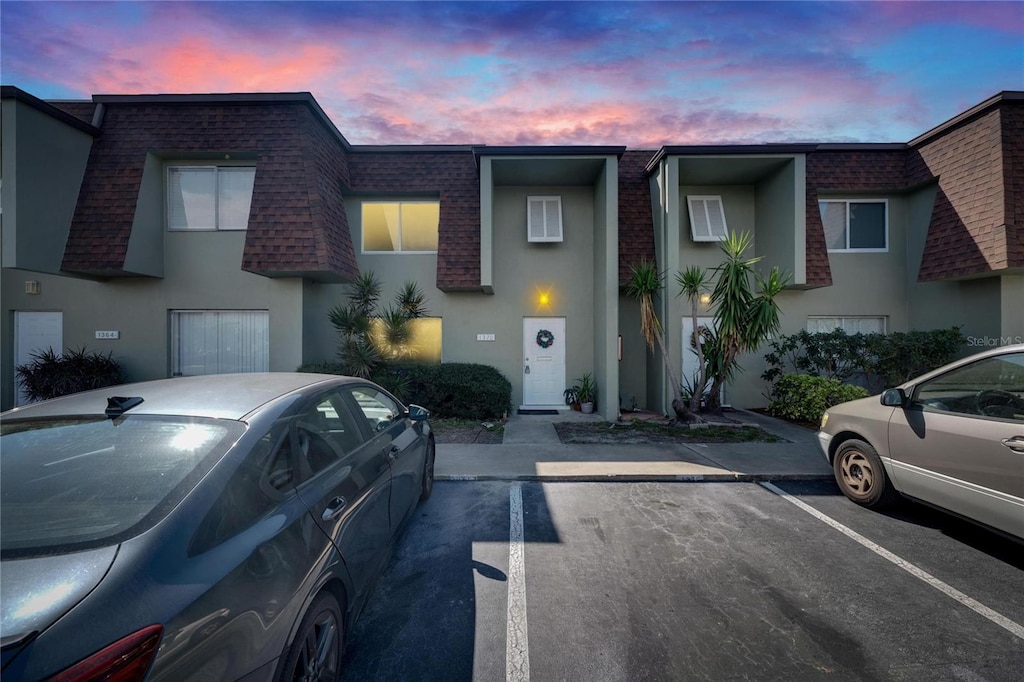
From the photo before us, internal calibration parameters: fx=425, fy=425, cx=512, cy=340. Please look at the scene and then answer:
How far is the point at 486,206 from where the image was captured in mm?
9070

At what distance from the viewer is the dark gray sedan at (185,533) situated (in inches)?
48.9

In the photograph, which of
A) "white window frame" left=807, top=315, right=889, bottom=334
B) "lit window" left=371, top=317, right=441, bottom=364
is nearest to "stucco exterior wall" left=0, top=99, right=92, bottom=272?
"lit window" left=371, top=317, right=441, bottom=364

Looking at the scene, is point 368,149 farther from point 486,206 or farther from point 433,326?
point 433,326

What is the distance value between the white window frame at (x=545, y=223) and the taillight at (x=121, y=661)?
9406 mm

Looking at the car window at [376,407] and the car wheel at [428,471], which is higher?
the car window at [376,407]

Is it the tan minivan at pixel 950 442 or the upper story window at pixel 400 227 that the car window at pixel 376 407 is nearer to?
the tan minivan at pixel 950 442

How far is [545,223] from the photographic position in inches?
399

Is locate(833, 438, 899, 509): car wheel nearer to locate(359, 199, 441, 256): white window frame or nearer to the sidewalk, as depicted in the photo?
the sidewalk

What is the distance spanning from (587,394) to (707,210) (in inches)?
210

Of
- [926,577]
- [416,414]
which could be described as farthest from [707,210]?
[416,414]

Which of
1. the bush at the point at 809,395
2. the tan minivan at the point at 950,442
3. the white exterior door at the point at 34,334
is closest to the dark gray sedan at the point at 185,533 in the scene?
the tan minivan at the point at 950,442

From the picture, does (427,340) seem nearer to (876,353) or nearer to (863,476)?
(863,476)

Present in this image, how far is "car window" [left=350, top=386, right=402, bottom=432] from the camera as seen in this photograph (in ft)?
11.1

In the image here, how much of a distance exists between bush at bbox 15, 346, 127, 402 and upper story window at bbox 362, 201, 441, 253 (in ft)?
18.7
